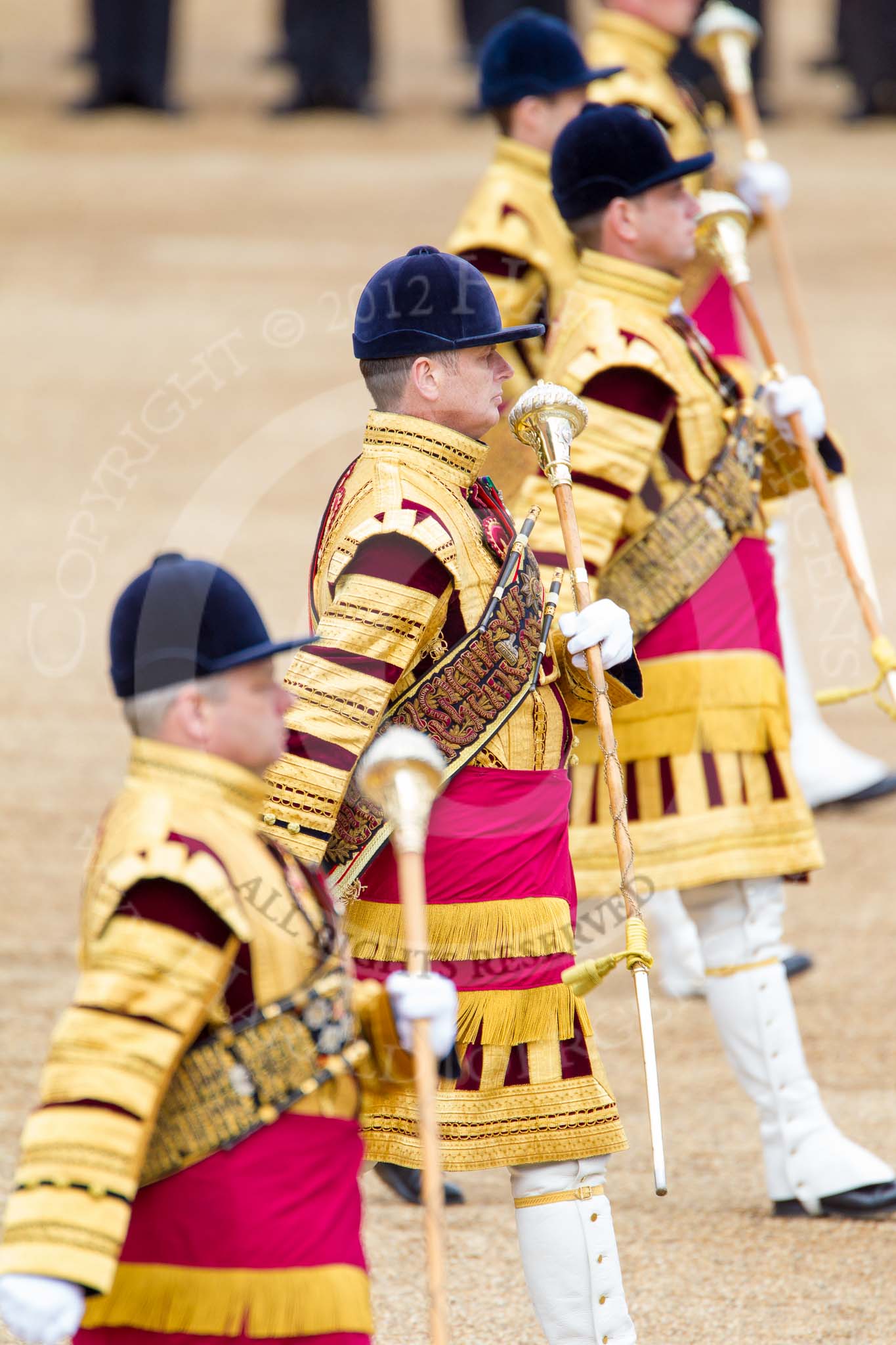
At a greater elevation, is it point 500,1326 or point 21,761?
point 21,761

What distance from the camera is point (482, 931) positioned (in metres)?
3.50

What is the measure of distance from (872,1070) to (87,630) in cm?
480

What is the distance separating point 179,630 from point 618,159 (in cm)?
220

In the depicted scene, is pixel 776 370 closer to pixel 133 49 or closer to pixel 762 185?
pixel 762 185

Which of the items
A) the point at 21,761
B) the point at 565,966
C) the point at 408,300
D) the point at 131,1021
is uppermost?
the point at 21,761

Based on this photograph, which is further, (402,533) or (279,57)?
(279,57)

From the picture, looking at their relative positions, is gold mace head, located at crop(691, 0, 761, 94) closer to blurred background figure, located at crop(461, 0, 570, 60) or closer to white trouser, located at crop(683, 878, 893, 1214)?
white trouser, located at crop(683, 878, 893, 1214)

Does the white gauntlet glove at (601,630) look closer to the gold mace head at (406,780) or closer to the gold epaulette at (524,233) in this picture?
the gold mace head at (406,780)

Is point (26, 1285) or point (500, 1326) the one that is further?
point (500, 1326)

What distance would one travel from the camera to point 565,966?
352 centimetres

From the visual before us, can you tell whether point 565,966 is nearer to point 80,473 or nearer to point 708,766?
point 708,766

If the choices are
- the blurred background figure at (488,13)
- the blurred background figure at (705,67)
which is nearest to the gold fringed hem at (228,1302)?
the blurred background figure at (705,67)

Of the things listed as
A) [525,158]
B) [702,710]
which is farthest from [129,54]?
[702,710]

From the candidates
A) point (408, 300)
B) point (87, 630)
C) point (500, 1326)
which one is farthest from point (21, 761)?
point (408, 300)
